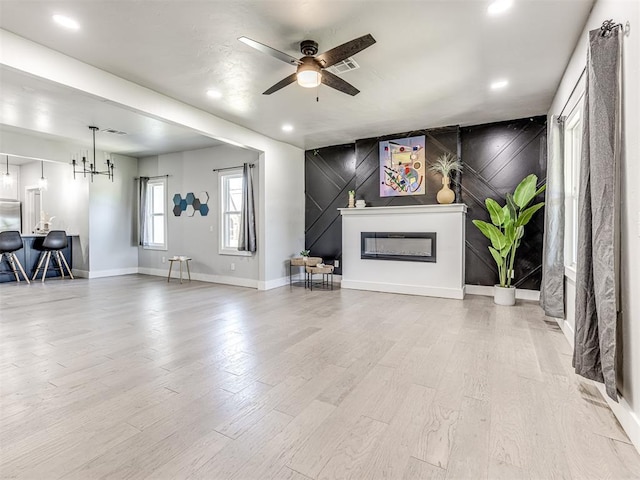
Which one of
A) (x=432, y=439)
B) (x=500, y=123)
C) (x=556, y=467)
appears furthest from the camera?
(x=500, y=123)

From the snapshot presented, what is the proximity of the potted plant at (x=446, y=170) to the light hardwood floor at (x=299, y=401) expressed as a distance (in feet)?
6.86

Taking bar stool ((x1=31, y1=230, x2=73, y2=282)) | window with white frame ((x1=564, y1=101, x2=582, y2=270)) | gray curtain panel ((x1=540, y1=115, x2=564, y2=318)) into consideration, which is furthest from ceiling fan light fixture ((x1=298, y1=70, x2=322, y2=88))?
bar stool ((x1=31, y1=230, x2=73, y2=282))

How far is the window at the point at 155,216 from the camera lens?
8086mm

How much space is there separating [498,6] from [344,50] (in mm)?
1229

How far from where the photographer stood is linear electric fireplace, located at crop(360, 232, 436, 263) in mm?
5566

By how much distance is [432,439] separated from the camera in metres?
1.76

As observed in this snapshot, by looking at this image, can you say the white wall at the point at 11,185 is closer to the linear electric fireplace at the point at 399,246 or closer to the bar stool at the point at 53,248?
the bar stool at the point at 53,248

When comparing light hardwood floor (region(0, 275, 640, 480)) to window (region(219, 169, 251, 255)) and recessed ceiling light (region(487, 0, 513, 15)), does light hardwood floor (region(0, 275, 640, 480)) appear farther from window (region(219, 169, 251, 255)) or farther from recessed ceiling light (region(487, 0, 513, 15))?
window (region(219, 169, 251, 255))

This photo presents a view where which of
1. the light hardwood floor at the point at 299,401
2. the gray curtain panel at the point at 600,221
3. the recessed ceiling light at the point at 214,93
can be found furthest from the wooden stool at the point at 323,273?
the gray curtain panel at the point at 600,221

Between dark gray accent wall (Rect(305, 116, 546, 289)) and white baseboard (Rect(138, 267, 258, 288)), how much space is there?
75.5 inches

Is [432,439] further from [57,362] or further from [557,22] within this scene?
[557,22]

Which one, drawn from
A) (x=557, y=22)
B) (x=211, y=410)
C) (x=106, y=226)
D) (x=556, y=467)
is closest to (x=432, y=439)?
(x=556, y=467)

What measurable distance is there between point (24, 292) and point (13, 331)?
295 centimetres

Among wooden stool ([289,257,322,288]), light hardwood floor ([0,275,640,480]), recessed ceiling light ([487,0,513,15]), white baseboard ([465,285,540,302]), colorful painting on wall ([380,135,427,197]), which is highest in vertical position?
recessed ceiling light ([487,0,513,15])
